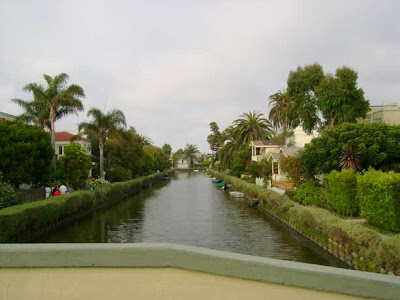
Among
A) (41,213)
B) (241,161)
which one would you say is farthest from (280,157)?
(41,213)

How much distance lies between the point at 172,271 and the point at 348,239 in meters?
13.7

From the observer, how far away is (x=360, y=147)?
26.3 m

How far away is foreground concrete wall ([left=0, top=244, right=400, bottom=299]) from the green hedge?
24.3 m

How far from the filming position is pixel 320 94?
43.2 m

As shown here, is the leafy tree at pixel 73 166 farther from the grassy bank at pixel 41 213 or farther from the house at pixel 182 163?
the house at pixel 182 163

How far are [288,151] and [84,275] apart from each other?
45859 mm

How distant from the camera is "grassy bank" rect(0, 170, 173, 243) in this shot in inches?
717

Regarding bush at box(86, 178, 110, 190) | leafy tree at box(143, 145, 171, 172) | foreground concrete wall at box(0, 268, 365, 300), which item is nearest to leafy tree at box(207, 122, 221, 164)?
leafy tree at box(143, 145, 171, 172)

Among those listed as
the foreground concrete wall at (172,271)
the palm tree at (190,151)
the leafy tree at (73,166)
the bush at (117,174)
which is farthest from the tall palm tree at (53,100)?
the palm tree at (190,151)

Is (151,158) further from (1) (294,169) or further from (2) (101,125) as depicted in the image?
(1) (294,169)

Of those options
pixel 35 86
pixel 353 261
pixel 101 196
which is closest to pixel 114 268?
pixel 353 261

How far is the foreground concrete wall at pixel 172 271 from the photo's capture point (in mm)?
2830

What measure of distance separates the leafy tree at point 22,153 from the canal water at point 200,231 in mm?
5264

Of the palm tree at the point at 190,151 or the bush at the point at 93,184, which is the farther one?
the palm tree at the point at 190,151
